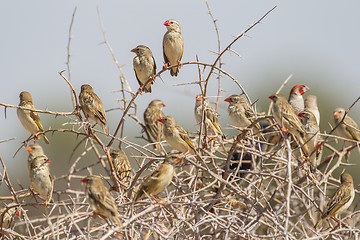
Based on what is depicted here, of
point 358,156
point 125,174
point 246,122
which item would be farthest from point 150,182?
point 358,156

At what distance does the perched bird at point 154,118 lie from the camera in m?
7.80

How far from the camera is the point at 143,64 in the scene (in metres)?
7.39

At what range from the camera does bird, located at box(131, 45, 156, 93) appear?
24.2ft

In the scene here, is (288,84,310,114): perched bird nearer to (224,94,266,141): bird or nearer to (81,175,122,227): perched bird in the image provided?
(224,94,266,141): bird

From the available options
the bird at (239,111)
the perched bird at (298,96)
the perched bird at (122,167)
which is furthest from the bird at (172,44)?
the perched bird at (298,96)

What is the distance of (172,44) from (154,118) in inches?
51.8

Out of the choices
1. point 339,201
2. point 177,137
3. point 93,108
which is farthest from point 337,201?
point 93,108

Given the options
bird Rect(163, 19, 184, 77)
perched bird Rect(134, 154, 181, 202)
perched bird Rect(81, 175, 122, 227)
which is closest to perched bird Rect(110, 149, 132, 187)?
bird Rect(163, 19, 184, 77)

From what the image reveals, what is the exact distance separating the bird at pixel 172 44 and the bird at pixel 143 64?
0.23m

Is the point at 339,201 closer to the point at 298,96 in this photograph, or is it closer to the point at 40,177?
the point at 298,96

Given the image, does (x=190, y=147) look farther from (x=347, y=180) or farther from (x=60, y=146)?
(x=60, y=146)

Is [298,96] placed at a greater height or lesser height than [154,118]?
greater

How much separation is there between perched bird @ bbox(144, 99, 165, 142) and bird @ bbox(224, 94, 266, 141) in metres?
1.43

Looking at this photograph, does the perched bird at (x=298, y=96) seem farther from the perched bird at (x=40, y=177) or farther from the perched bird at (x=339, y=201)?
the perched bird at (x=40, y=177)
